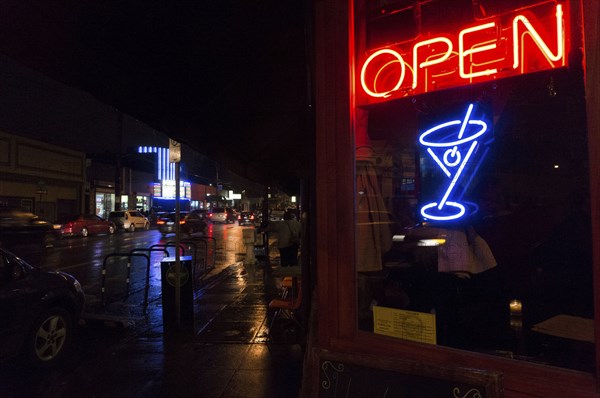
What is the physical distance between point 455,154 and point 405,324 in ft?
3.48

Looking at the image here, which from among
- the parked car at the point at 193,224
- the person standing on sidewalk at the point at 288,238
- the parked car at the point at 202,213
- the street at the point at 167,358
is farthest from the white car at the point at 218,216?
the street at the point at 167,358

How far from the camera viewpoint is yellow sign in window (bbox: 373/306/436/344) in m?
2.48

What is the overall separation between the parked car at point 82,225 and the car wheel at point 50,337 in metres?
20.7

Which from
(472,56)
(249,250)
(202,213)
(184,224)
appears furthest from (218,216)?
(472,56)

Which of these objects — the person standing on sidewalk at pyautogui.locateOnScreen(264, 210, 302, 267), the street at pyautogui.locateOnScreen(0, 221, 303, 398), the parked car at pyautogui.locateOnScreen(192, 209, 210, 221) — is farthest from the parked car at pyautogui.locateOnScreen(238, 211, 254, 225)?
the street at pyautogui.locateOnScreen(0, 221, 303, 398)

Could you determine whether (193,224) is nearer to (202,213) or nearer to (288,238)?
(202,213)

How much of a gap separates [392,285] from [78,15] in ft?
9.63

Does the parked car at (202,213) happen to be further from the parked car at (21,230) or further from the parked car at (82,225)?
the parked car at (21,230)

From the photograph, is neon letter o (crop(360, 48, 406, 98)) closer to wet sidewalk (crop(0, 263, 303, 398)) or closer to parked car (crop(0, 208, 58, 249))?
wet sidewalk (crop(0, 263, 303, 398))

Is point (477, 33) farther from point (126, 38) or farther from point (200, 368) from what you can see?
point (200, 368)

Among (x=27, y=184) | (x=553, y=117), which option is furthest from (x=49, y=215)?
(x=553, y=117)

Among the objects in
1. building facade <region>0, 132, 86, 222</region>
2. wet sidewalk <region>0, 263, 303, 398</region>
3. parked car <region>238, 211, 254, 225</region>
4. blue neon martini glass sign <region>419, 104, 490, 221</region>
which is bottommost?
wet sidewalk <region>0, 263, 303, 398</region>

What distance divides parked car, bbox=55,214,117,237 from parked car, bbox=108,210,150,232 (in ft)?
9.48

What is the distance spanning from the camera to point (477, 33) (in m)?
2.32
